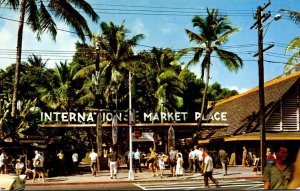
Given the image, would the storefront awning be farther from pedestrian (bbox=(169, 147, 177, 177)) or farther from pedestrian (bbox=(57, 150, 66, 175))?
pedestrian (bbox=(57, 150, 66, 175))

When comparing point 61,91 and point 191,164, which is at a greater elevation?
point 61,91

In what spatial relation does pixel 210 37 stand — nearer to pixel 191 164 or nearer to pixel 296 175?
pixel 191 164

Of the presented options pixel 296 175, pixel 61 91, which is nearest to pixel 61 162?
pixel 61 91

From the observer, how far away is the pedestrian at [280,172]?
22.6 ft

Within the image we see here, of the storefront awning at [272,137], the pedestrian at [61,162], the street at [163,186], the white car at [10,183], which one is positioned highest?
the storefront awning at [272,137]

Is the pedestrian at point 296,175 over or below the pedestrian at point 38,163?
over

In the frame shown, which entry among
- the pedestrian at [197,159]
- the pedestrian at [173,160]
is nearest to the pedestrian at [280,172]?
the pedestrian at [173,160]

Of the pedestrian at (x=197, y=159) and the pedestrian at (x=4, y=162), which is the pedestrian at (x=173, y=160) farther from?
the pedestrian at (x=4, y=162)

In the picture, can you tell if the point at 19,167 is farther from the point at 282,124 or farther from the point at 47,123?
the point at 282,124

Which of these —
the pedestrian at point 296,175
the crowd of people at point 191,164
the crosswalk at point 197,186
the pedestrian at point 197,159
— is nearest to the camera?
the pedestrian at point 296,175

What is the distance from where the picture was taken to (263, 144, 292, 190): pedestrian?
6883 millimetres

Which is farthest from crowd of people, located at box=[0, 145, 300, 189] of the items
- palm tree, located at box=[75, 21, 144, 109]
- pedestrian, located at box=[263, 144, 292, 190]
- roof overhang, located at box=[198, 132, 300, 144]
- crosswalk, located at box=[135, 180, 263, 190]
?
palm tree, located at box=[75, 21, 144, 109]

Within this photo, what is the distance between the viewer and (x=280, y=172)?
7133mm

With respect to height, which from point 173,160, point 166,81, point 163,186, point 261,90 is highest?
point 166,81
